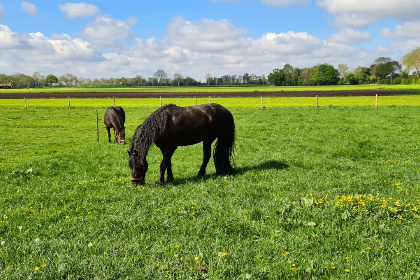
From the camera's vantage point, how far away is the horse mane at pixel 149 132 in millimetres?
7836

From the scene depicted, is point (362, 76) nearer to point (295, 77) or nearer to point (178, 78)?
point (295, 77)

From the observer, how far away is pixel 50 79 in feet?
609

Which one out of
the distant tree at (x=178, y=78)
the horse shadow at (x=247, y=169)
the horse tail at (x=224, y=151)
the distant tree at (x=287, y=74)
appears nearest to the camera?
the horse shadow at (x=247, y=169)

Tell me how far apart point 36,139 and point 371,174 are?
1736 centimetres

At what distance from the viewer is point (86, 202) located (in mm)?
6887

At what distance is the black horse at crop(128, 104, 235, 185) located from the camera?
25.9 feet

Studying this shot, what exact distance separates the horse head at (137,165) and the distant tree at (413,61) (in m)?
116

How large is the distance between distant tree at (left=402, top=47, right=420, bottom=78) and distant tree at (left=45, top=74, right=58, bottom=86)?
173787 mm

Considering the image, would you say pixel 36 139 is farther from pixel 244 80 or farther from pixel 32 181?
pixel 244 80

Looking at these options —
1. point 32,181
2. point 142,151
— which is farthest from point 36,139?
point 142,151

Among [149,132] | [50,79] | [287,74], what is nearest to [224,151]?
[149,132]

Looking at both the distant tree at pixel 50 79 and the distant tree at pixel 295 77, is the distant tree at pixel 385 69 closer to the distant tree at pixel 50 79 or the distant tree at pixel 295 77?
the distant tree at pixel 295 77

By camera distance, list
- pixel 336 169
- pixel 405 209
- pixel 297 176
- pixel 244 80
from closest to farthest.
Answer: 1. pixel 405 209
2. pixel 297 176
3. pixel 336 169
4. pixel 244 80

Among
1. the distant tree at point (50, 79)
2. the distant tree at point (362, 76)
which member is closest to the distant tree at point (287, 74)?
the distant tree at point (362, 76)
